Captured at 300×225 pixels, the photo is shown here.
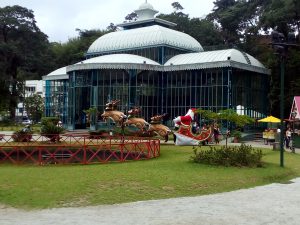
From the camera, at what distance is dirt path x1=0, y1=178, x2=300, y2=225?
979 cm

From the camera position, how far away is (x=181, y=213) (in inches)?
419

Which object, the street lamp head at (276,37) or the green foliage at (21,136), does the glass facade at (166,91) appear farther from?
the street lamp head at (276,37)

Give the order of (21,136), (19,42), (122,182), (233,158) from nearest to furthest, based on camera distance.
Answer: (122,182) → (233,158) → (21,136) → (19,42)

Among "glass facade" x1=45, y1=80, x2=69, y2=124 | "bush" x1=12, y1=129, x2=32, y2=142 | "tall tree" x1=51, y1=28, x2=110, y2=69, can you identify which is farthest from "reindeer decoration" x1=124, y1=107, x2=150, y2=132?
"tall tree" x1=51, y1=28, x2=110, y2=69

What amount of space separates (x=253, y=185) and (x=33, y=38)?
66.4 meters

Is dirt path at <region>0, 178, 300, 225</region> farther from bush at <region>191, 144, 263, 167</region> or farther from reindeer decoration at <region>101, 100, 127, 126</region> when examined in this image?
reindeer decoration at <region>101, 100, 127, 126</region>

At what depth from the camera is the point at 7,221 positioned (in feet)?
31.7

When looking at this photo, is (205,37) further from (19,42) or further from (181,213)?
(181,213)

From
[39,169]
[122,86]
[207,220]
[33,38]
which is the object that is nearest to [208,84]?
[122,86]

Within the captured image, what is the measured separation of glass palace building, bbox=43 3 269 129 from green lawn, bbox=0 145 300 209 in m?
23.4

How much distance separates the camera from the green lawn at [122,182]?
40.0 ft

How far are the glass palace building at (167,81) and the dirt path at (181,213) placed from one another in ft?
97.1

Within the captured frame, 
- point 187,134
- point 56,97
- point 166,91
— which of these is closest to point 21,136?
point 187,134

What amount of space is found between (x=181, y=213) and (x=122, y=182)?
4030mm
